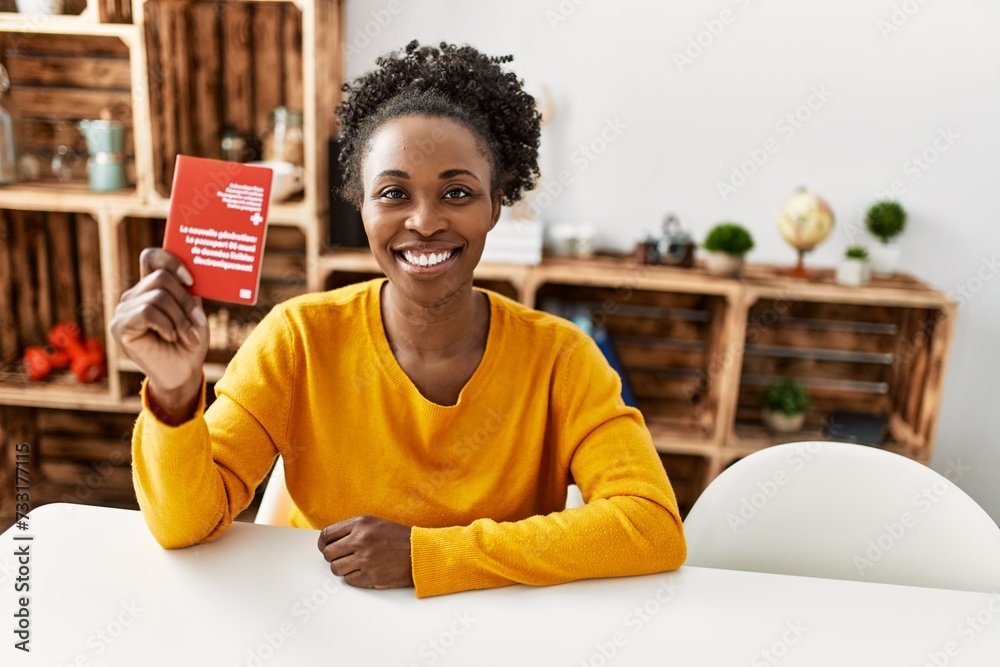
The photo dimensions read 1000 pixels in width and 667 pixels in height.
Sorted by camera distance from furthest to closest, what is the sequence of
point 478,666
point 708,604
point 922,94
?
point 922,94, point 708,604, point 478,666

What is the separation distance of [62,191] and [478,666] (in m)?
2.09

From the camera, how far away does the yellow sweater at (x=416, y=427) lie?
121 cm

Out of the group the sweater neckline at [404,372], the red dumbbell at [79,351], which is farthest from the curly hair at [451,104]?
the red dumbbell at [79,351]

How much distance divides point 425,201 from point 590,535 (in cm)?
52

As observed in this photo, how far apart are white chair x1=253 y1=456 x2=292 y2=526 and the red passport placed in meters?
0.51

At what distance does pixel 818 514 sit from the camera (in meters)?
1.28

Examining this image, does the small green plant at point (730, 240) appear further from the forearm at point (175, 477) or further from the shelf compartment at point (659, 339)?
the forearm at point (175, 477)

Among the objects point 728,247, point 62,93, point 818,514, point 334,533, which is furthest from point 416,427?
point 62,93

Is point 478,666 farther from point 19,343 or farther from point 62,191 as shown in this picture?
point 19,343

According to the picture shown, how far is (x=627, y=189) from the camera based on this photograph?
2520mm

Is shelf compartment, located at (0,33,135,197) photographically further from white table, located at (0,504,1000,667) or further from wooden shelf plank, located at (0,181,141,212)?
white table, located at (0,504,1000,667)

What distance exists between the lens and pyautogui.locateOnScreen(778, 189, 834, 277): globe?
2309mm

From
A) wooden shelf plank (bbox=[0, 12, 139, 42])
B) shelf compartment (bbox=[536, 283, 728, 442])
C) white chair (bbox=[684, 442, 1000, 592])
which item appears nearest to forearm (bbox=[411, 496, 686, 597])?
white chair (bbox=[684, 442, 1000, 592])

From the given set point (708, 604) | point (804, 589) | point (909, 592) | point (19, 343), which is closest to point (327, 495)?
point (708, 604)
